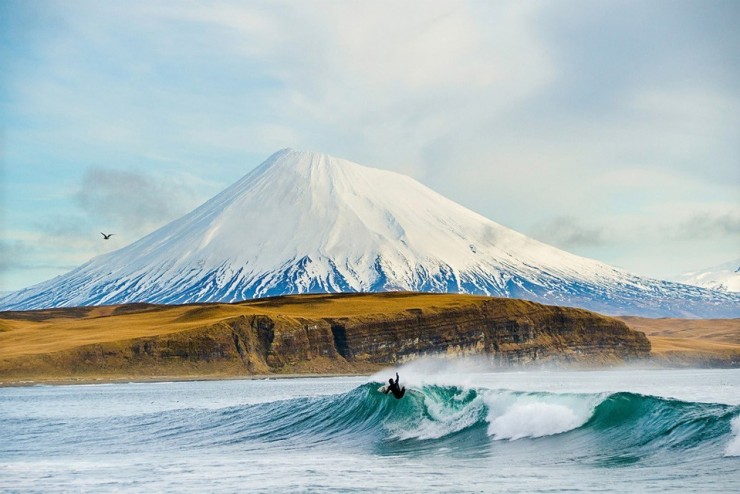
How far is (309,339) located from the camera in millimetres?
150000

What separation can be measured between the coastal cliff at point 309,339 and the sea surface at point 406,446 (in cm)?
8353

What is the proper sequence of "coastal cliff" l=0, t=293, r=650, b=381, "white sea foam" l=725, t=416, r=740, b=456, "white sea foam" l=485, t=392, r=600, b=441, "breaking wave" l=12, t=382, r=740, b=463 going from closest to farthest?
"white sea foam" l=725, t=416, r=740, b=456 < "breaking wave" l=12, t=382, r=740, b=463 < "white sea foam" l=485, t=392, r=600, b=441 < "coastal cliff" l=0, t=293, r=650, b=381

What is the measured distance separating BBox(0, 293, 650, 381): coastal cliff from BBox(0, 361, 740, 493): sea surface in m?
83.5

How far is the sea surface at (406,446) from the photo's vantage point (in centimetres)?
2828

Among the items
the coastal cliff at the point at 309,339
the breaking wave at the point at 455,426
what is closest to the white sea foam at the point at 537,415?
the breaking wave at the point at 455,426

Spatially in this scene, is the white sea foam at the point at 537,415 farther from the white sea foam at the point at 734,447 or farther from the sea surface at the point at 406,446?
the white sea foam at the point at 734,447

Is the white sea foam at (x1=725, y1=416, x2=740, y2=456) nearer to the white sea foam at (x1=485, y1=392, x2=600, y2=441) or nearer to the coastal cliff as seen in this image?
the white sea foam at (x1=485, y1=392, x2=600, y2=441)

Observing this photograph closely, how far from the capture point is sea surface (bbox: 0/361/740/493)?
28.3m

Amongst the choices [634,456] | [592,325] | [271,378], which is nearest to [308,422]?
[634,456]

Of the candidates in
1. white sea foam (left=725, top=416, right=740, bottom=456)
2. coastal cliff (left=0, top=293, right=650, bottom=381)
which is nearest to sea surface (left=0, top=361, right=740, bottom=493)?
white sea foam (left=725, top=416, right=740, bottom=456)

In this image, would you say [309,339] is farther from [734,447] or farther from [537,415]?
[734,447]

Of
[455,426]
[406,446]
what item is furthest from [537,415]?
[406,446]

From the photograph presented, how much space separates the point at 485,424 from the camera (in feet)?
131

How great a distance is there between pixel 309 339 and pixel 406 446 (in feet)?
368
